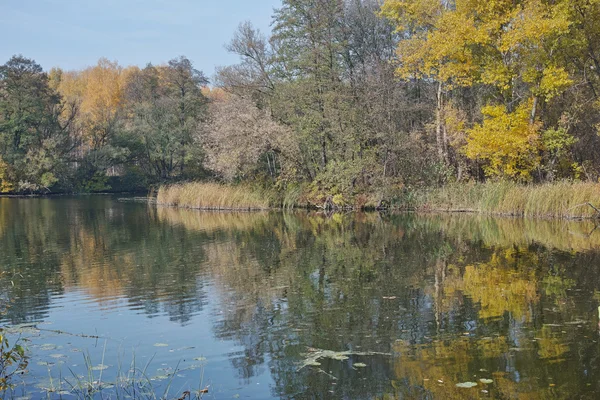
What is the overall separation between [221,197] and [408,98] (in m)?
11.8

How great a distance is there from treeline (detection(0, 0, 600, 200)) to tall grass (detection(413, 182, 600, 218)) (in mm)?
1005

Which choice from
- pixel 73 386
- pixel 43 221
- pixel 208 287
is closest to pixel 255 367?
pixel 73 386

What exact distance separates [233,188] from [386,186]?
30.6ft

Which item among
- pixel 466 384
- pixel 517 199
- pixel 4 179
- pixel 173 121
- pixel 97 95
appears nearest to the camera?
pixel 466 384

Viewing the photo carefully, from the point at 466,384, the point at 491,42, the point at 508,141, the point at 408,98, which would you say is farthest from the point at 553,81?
the point at 466,384

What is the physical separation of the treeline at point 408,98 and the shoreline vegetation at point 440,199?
54cm

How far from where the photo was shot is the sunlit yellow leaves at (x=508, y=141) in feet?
83.2

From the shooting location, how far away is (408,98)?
34031 mm

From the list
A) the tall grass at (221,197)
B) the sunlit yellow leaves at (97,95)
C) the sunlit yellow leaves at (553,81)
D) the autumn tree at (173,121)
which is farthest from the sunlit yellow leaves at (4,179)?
the sunlit yellow leaves at (553,81)

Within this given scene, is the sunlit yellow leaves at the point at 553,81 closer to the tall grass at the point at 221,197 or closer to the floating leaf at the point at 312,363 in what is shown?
the tall grass at the point at 221,197

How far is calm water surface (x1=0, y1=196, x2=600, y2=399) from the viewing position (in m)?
6.64

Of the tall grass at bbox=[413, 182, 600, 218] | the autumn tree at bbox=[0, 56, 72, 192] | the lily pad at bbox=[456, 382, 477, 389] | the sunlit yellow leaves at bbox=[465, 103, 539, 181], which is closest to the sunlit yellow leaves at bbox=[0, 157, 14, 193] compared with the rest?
the autumn tree at bbox=[0, 56, 72, 192]

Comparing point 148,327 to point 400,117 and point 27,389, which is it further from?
point 400,117

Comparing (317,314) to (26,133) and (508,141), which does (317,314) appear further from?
(26,133)
